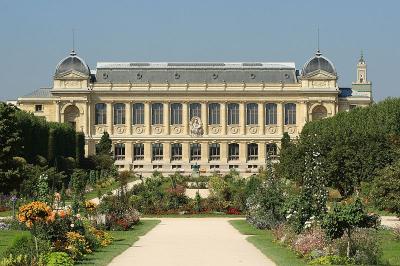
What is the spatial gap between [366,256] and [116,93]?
89037 mm

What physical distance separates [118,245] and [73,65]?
3319 inches

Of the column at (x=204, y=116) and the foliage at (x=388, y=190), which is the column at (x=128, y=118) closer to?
the column at (x=204, y=116)

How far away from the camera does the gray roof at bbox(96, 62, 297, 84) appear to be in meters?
113

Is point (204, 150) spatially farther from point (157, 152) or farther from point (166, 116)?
point (166, 116)

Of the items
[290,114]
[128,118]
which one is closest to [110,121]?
[128,118]

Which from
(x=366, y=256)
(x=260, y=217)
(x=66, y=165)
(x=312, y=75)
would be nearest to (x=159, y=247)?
(x=366, y=256)

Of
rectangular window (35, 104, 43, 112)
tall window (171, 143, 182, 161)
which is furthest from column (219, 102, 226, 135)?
rectangular window (35, 104, 43, 112)

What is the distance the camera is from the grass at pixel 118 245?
24.3 m

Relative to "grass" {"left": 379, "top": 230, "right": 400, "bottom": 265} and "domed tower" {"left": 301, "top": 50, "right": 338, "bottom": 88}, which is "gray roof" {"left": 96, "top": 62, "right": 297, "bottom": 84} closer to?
"domed tower" {"left": 301, "top": 50, "right": 338, "bottom": 88}

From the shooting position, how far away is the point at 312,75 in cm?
11050

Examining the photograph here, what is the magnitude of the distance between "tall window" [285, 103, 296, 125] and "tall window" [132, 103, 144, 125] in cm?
1394

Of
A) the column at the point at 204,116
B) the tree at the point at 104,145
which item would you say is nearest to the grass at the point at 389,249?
the tree at the point at 104,145

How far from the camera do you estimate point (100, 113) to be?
112000 millimetres

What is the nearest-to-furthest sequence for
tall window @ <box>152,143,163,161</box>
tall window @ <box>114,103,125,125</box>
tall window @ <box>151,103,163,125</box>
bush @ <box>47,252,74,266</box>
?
bush @ <box>47,252,74,266</box>
tall window @ <box>152,143,163,161</box>
tall window @ <box>114,103,125,125</box>
tall window @ <box>151,103,163,125</box>
